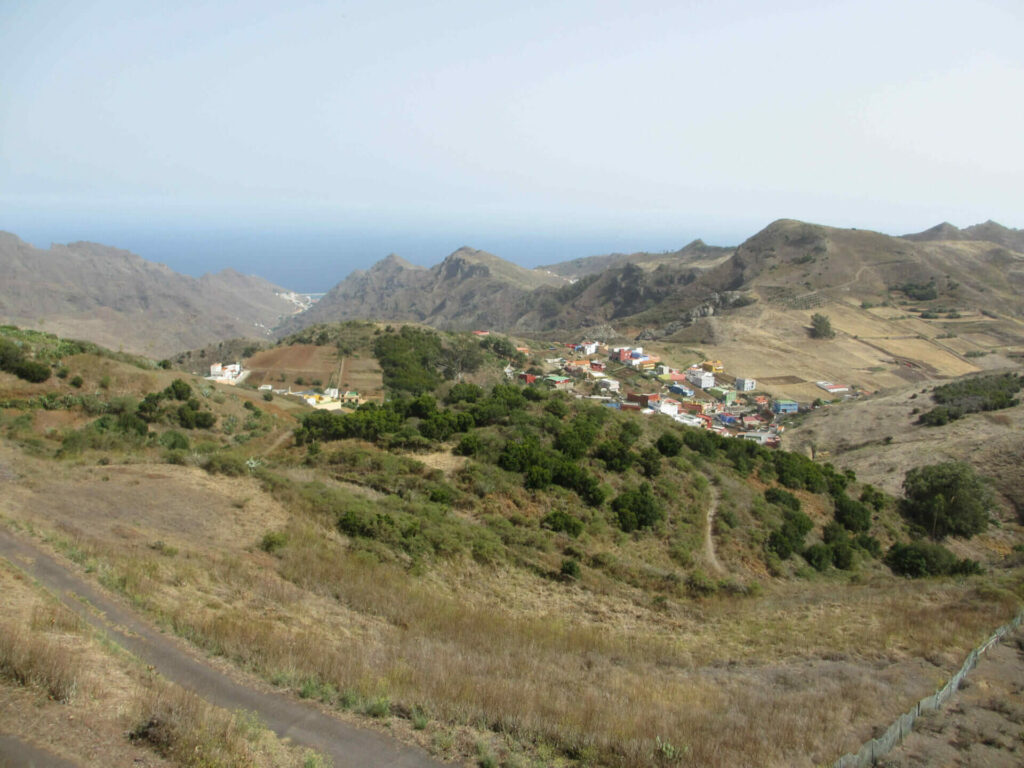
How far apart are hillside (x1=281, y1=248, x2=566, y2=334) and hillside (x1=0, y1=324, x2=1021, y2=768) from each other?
11030 centimetres

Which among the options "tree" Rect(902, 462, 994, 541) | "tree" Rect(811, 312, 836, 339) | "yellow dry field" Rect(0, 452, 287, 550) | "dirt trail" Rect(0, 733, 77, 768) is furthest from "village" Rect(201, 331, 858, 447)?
"dirt trail" Rect(0, 733, 77, 768)

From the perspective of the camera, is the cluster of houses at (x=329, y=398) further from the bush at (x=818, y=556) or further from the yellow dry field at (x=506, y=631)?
the bush at (x=818, y=556)

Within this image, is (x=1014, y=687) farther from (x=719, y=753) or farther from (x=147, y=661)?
(x=147, y=661)

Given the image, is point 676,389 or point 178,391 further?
point 676,389

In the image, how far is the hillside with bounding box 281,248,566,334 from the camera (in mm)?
142500

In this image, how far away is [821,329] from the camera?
228 feet

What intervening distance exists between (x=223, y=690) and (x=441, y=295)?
517 feet

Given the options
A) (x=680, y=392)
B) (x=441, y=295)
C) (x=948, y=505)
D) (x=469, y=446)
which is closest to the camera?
(x=469, y=446)

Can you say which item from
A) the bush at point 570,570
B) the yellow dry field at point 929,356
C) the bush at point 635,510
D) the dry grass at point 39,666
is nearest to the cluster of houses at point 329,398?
the bush at point 635,510

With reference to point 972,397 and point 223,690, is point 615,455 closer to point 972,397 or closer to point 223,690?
point 223,690

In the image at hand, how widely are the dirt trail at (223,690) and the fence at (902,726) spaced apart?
3.88 metres

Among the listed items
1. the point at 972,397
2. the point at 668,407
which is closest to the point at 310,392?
the point at 668,407

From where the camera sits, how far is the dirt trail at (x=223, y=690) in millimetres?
4977

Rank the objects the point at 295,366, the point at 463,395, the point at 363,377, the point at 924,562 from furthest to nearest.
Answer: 1. the point at 295,366
2. the point at 363,377
3. the point at 463,395
4. the point at 924,562
